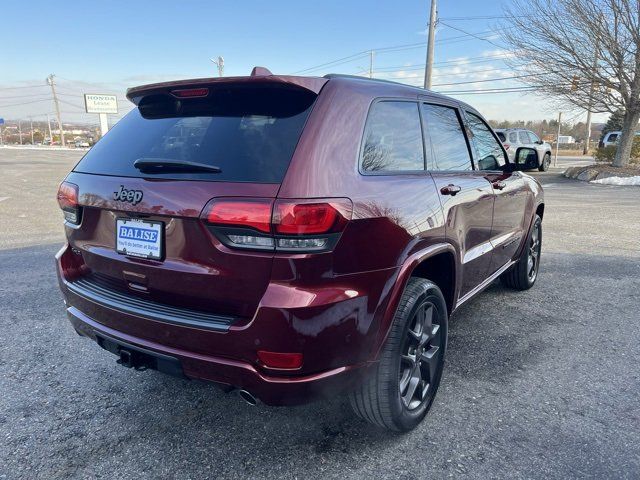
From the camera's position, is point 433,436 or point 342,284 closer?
point 342,284

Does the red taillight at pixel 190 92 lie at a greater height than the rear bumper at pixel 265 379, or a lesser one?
greater

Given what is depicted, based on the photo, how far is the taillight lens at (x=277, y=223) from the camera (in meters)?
1.81

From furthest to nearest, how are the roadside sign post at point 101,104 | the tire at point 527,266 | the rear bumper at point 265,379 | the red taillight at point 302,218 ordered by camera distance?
the roadside sign post at point 101,104 → the tire at point 527,266 → the rear bumper at point 265,379 → the red taillight at point 302,218

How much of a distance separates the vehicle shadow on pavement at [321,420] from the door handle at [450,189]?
120 cm

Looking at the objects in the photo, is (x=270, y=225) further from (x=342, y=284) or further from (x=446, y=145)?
(x=446, y=145)

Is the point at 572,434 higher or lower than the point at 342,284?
lower

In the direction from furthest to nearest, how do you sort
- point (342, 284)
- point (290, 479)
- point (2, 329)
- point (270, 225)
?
point (2, 329) → point (290, 479) → point (342, 284) → point (270, 225)

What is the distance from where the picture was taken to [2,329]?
3674mm

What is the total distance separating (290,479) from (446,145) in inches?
83.9

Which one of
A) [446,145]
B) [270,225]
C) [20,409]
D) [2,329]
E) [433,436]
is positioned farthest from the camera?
[2,329]

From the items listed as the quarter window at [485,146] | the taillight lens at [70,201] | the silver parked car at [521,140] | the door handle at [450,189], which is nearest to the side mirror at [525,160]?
the quarter window at [485,146]

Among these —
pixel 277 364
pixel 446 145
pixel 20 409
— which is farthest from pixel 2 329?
pixel 446 145

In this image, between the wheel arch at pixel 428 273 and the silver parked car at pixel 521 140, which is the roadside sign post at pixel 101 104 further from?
the wheel arch at pixel 428 273

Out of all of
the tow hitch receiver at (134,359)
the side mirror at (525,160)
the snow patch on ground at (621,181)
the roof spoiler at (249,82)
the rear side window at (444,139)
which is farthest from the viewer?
the snow patch on ground at (621,181)
